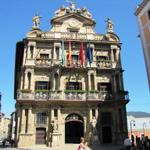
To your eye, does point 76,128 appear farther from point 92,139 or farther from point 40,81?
point 40,81

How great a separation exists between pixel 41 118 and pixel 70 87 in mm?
5224

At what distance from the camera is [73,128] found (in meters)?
33.2

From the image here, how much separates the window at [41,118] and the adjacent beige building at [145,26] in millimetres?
12871

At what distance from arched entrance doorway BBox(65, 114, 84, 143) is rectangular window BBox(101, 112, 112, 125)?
2519 mm

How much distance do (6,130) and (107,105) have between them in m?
94.4

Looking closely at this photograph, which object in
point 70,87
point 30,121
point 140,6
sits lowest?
point 30,121

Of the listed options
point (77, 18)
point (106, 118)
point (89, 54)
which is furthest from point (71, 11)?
point (106, 118)

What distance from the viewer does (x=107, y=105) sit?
110 feet

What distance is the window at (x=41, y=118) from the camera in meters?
32.0

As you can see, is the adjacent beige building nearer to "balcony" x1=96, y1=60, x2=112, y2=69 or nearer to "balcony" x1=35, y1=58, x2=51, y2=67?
"balcony" x1=96, y1=60, x2=112, y2=69

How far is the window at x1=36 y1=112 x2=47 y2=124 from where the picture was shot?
32.0m

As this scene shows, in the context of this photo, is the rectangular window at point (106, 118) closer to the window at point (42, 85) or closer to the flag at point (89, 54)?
the flag at point (89, 54)

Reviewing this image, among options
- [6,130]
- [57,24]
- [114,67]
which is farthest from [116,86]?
[6,130]

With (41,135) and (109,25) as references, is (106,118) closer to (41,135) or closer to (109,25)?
(41,135)
